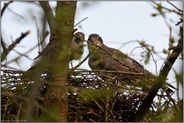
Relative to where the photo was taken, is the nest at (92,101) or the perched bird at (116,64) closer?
the perched bird at (116,64)

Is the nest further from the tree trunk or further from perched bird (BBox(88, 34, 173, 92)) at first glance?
the tree trunk

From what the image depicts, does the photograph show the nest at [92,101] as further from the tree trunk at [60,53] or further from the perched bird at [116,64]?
the tree trunk at [60,53]

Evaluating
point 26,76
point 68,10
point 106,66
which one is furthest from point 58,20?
point 106,66

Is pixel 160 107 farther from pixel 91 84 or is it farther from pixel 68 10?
pixel 68 10

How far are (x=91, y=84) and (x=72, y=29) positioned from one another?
4.23 ft

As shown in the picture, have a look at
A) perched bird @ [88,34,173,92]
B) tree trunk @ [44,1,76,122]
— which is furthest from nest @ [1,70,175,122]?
tree trunk @ [44,1,76,122]

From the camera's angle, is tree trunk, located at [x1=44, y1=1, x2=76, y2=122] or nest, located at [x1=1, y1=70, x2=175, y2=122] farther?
nest, located at [x1=1, y1=70, x2=175, y2=122]

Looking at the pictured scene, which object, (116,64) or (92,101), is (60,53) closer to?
(92,101)

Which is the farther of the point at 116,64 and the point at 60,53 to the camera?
the point at 116,64

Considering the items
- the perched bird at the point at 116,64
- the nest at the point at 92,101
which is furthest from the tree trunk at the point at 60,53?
the nest at the point at 92,101

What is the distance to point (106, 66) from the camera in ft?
20.1

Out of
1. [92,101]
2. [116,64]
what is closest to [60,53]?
[92,101]

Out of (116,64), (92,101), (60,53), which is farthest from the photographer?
(116,64)

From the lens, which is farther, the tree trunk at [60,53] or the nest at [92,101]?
the nest at [92,101]
